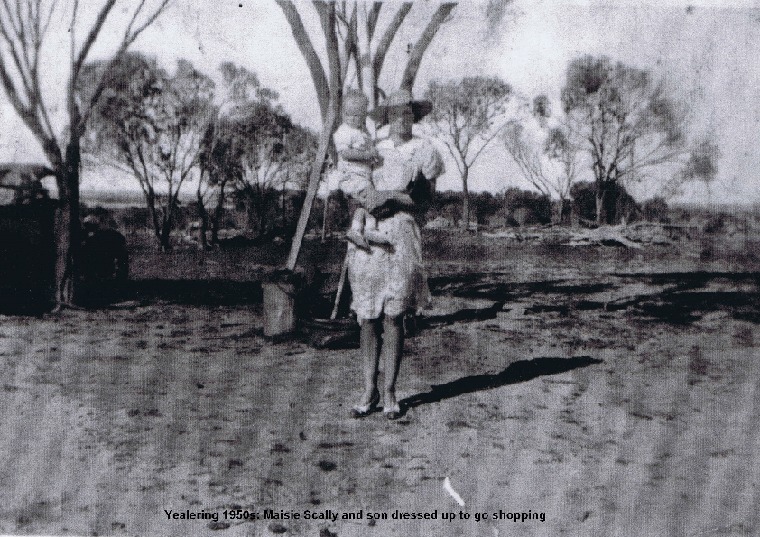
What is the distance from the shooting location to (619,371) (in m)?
4.28

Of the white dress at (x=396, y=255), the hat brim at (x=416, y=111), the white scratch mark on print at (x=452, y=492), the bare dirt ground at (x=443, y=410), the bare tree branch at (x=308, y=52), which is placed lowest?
the white scratch mark on print at (x=452, y=492)

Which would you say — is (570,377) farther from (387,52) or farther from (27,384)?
(27,384)

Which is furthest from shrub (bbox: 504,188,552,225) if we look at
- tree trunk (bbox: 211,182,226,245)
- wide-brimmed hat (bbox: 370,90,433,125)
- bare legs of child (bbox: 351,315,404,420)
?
tree trunk (bbox: 211,182,226,245)

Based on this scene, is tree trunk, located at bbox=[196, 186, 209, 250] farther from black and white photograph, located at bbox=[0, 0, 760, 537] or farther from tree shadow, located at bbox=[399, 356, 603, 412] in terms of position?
tree shadow, located at bbox=[399, 356, 603, 412]

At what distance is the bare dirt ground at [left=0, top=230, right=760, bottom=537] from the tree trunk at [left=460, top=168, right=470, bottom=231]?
31cm

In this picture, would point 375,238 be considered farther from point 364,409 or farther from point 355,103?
point 364,409

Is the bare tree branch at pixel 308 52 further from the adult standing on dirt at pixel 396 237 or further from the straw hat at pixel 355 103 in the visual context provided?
the adult standing on dirt at pixel 396 237

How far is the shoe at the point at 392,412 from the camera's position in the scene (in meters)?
3.69

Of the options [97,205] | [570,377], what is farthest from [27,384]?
[570,377]

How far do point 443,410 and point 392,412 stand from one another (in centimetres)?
29

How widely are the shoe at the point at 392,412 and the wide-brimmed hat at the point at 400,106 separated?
1.44 metres

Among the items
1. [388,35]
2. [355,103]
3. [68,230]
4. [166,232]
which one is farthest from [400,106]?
[68,230]

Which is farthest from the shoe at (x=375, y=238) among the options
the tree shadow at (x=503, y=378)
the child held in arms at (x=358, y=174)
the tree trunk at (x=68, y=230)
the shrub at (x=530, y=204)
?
the tree trunk at (x=68, y=230)

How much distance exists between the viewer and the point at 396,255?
11.6 feet
